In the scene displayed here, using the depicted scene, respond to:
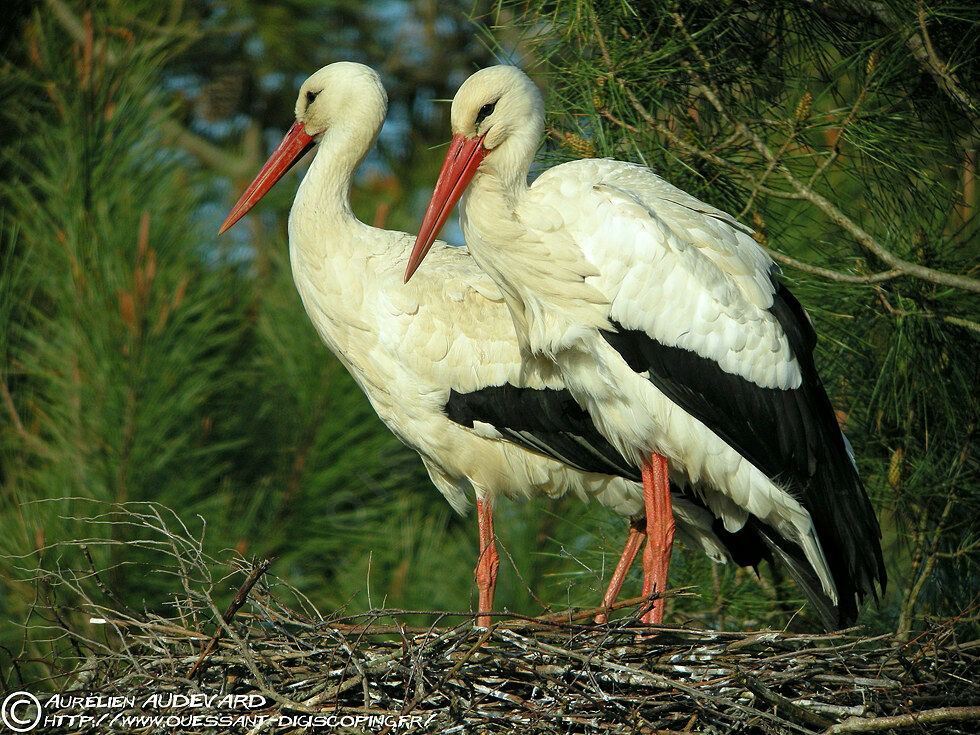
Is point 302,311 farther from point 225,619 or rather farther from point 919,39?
point 919,39

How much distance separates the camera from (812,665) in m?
2.29

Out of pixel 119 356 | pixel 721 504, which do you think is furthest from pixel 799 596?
pixel 119 356

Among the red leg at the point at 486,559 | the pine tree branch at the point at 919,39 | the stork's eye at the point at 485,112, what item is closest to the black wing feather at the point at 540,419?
the red leg at the point at 486,559

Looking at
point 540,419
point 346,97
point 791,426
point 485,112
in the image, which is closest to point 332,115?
point 346,97

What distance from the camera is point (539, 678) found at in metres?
2.30

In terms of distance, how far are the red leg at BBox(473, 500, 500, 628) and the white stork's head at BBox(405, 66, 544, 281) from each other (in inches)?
33.0

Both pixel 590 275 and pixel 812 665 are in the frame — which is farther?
pixel 590 275

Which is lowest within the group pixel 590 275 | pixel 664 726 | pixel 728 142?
pixel 664 726

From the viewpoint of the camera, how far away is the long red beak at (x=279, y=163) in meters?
3.37

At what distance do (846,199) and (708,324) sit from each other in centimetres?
119

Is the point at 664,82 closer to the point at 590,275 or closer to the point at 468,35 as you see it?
the point at 590,275

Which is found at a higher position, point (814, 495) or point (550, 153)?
point (550, 153)

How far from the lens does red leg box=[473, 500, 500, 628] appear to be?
3.16m

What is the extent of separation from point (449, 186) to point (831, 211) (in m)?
0.90
